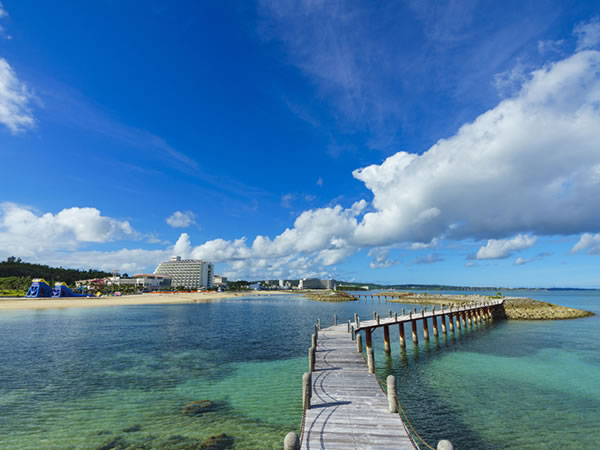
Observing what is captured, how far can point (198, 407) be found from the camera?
15.7 meters

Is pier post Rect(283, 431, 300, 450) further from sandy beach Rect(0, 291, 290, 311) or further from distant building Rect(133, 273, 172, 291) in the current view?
distant building Rect(133, 273, 172, 291)

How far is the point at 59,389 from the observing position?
1800 centimetres

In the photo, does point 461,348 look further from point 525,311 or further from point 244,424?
point 525,311

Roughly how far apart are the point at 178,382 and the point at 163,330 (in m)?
24.6

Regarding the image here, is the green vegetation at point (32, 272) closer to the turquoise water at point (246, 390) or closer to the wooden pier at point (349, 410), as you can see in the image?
the turquoise water at point (246, 390)

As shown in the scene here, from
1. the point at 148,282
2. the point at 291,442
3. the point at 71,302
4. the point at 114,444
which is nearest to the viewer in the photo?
the point at 291,442

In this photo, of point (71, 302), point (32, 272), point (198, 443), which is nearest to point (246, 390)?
point (198, 443)

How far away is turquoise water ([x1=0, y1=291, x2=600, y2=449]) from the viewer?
13.1 metres

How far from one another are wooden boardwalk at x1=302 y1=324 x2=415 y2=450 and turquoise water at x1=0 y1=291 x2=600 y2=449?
2.61 metres

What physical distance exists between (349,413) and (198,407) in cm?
913

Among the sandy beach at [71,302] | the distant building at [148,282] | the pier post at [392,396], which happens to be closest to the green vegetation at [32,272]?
the distant building at [148,282]

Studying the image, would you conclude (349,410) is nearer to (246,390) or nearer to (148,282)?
(246,390)

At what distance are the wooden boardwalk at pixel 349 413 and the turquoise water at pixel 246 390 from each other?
2605 millimetres

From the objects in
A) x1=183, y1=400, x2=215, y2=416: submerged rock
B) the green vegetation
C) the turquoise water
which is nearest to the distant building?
the green vegetation
